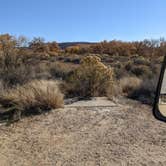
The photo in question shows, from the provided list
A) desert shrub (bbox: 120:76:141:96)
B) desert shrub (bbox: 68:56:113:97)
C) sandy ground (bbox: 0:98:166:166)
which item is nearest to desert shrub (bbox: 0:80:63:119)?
sandy ground (bbox: 0:98:166:166)

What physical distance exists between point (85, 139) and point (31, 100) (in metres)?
2.94

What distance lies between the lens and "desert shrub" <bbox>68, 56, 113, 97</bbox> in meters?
11.7

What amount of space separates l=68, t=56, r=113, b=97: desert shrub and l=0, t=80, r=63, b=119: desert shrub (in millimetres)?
2293

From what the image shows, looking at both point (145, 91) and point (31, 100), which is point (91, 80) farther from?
point (31, 100)

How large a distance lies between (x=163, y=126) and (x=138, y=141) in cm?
145

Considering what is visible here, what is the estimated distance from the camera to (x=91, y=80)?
11820 mm

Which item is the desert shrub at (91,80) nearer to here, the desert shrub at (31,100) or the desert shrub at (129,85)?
the desert shrub at (129,85)

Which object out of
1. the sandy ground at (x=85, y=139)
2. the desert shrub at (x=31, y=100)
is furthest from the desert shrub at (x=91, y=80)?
the sandy ground at (x=85, y=139)

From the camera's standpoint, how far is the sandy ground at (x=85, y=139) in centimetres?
539

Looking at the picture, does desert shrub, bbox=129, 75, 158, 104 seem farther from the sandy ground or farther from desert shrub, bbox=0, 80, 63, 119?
desert shrub, bbox=0, 80, 63, 119

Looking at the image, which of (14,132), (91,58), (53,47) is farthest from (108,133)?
(53,47)

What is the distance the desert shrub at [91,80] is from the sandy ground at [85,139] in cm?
249

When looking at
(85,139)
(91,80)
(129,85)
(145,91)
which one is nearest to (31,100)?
(85,139)

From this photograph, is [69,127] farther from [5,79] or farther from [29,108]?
[5,79]
